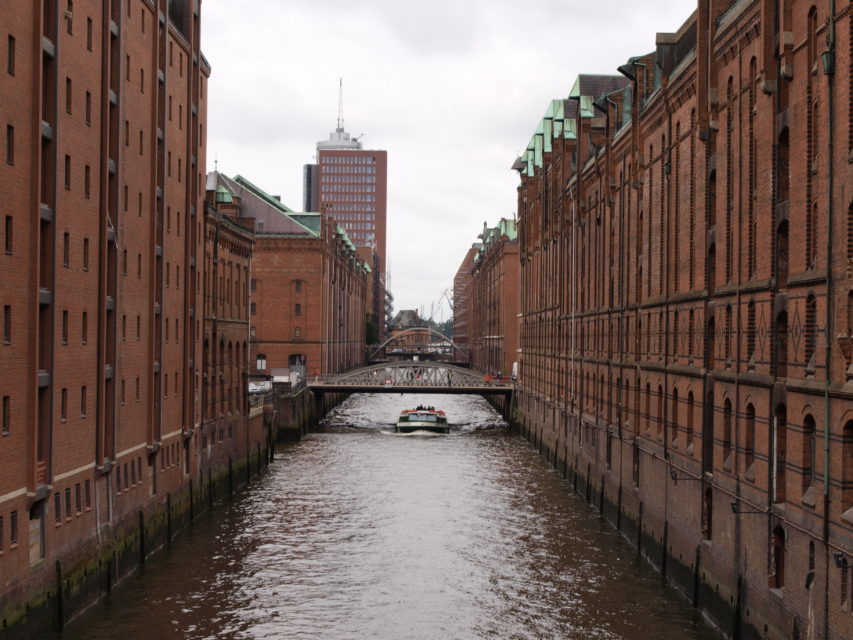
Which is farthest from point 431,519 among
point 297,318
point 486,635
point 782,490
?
point 297,318

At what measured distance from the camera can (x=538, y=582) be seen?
31.4m

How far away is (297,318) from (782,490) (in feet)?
255

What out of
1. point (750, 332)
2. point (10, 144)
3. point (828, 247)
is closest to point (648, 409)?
point (750, 332)

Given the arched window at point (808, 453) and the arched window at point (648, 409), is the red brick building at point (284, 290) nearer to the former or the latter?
the arched window at point (648, 409)

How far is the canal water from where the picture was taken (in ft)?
87.4

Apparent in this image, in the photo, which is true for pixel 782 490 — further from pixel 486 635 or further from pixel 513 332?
pixel 513 332

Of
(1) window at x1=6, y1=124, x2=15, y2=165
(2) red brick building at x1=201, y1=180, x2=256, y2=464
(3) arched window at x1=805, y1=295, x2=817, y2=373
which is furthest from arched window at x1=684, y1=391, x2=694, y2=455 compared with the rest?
(2) red brick building at x1=201, y1=180, x2=256, y2=464

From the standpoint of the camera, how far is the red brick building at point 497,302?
106250 mm

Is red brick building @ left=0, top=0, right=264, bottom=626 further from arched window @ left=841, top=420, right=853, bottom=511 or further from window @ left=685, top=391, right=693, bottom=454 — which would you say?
window @ left=685, top=391, right=693, bottom=454

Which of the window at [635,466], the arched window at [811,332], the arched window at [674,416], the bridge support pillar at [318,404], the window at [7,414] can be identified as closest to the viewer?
the arched window at [811,332]

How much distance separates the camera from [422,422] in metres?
79.2

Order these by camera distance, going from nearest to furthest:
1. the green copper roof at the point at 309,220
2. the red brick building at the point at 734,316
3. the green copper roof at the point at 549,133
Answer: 1. the red brick building at the point at 734,316
2. the green copper roof at the point at 549,133
3. the green copper roof at the point at 309,220

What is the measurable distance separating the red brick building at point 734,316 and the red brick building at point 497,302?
57053 millimetres

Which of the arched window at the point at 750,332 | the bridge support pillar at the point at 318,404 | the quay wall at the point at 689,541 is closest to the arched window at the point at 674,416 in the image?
the quay wall at the point at 689,541
